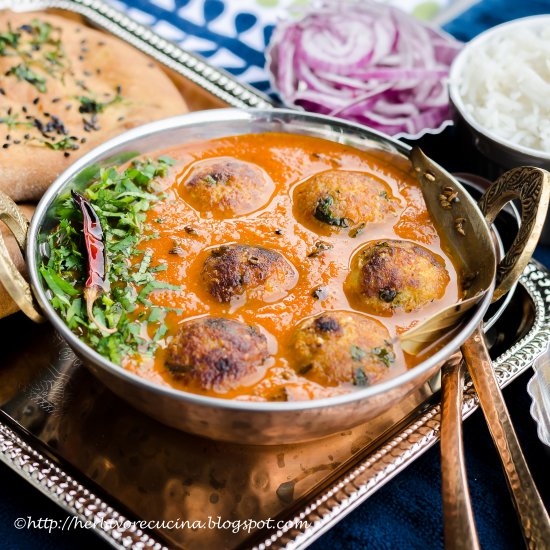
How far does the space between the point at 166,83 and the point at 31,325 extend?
5.60 ft

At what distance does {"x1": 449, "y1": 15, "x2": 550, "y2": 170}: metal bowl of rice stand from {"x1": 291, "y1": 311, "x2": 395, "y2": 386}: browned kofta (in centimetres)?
172

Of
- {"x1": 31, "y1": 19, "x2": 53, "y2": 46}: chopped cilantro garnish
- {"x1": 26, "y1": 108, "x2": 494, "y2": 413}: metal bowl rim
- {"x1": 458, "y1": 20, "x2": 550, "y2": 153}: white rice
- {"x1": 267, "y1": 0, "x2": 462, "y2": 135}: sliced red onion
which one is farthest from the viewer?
{"x1": 267, "y1": 0, "x2": 462, "y2": 135}: sliced red onion

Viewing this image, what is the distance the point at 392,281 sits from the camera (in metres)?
2.49

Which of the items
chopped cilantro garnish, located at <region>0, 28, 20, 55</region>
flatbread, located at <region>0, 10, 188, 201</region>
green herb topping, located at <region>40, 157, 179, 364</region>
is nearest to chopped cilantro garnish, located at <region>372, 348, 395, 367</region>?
green herb topping, located at <region>40, 157, 179, 364</region>

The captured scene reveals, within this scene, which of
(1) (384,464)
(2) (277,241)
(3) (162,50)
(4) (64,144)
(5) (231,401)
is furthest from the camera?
(3) (162,50)

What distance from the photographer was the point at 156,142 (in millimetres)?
3191

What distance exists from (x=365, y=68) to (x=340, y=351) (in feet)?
8.59

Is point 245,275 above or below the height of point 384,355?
above

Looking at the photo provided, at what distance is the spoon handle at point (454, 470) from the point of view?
214 cm

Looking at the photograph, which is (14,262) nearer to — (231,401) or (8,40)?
(231,401)

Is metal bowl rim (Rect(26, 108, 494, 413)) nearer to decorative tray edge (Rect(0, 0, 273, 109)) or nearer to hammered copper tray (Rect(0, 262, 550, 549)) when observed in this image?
hammered copper tray (Rect(0, 262, 550, 549))

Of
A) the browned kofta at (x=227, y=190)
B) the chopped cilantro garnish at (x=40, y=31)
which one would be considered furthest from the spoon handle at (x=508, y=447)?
the chopped cilantro garnish at (x=40, y=31)

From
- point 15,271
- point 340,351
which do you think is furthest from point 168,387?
point 15,271

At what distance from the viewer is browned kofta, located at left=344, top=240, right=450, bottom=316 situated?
2492mm
